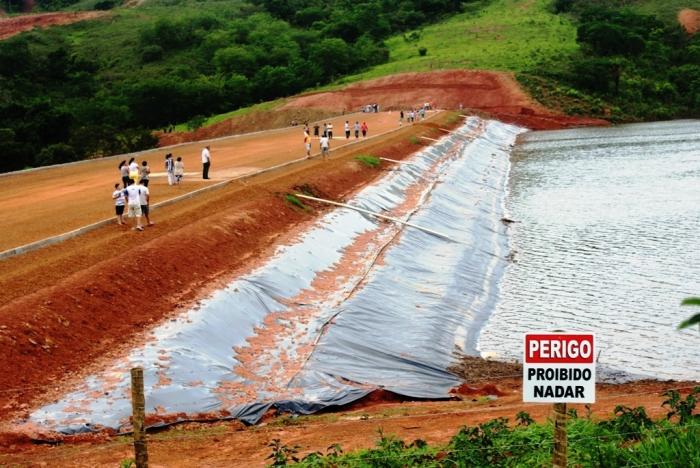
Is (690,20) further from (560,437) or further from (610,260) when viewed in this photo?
(560,437)

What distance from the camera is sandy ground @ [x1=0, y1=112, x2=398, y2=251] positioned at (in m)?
30.9

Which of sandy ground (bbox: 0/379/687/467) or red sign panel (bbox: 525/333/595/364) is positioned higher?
red sign panel (bbox: 525/333/595/364)

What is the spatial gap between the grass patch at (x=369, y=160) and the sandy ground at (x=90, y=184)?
443cm

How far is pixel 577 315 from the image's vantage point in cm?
2330

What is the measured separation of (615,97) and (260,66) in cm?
5568

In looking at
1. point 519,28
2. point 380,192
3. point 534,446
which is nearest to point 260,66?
point 519,28

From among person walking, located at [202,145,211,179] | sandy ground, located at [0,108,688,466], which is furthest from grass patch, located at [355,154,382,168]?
person walking, located at [202,145,211,179]

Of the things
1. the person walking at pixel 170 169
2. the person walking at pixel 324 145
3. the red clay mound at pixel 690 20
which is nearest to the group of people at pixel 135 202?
the person walking at pixel 170 169

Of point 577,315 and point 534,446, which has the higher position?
point 534,446

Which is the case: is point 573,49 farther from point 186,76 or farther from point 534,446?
Result: point 534,446

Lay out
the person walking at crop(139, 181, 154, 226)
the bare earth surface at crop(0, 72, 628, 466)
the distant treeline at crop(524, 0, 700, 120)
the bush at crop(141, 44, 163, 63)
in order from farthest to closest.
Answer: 1. the bush at crop(141, 44, 163, 63)
2. the distant treeline at crop(524, 0, 700, 120)
3. the person walking at crop(139, 181, 154, 226)
4. the bare earth surface at crop(0, 72, 628, 466)

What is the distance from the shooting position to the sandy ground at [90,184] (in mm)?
30906

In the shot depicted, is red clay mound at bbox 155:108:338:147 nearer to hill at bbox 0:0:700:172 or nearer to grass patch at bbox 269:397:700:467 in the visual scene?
hill at bbox 0:0:700:172

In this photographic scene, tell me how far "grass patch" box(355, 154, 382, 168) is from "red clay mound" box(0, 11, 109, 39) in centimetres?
14124
